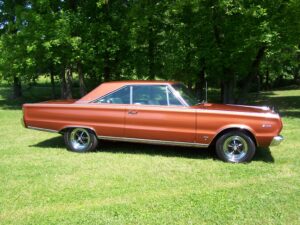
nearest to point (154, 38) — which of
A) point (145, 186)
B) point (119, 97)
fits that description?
point (119, 97)

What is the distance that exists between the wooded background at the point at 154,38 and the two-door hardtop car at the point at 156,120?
26.8ft

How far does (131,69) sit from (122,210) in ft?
50.6

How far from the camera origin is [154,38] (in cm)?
1953

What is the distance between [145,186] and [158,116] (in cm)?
200

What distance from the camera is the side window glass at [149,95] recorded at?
790 cm

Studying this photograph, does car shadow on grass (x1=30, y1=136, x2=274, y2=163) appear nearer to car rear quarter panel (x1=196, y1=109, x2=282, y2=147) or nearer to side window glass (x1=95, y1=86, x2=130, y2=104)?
car rear quarter panel (x1=196, y1=109, x2=282, y2=147)

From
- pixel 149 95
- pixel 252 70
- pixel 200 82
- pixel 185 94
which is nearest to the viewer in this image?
pixel 149 95

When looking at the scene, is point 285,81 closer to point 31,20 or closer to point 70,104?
point 31,20

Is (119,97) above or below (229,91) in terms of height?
above

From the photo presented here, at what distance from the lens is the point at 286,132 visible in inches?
424

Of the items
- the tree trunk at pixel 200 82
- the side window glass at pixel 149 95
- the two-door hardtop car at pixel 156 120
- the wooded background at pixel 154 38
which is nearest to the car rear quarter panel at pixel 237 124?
the two-door hardtop car at pixel 156 120

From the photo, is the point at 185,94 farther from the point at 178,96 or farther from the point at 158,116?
the point at 158,116

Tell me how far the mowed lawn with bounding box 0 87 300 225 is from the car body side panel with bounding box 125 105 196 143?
1.57 ft

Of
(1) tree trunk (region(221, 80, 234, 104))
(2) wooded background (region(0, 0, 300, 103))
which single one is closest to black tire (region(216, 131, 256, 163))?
(2) wooded background (region(0, 0, 300, 103))
